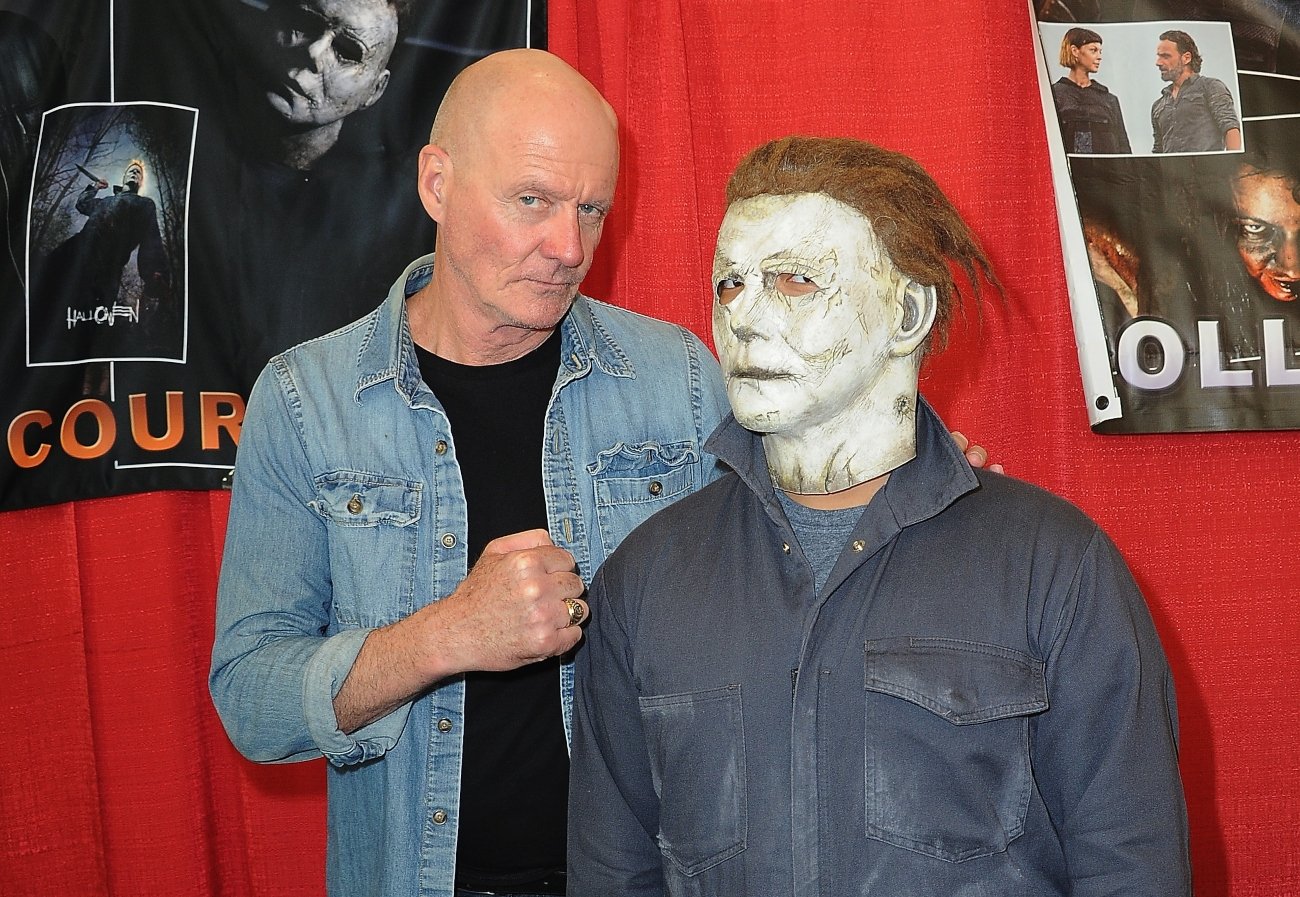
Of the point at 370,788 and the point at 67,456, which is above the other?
the point at 67,456

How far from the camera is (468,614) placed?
139cm

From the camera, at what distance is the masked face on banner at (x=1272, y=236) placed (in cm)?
224

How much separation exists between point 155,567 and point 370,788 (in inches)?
39.6

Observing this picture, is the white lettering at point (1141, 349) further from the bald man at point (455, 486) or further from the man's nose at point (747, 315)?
the man's nose at point (747, 315)

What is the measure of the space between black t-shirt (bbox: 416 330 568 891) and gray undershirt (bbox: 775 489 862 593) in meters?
0.43

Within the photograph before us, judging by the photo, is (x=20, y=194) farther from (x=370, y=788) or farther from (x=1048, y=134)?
(x=1048, y=134)

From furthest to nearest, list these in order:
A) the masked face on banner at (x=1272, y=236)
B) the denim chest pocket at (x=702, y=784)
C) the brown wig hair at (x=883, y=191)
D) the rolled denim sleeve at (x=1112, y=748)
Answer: the masked face on banner at (x=1272, y=236)
the brown wig hair at (x=883, y=191)
the denim chest pocket at (x=702, y=784)
the rolled denim sleeve at (x=1112, y=748)

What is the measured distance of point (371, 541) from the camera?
1605 mm

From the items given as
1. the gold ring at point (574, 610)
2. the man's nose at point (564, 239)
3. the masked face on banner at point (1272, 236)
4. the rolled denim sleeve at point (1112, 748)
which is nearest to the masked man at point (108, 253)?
the man's nose at point (564, 239)

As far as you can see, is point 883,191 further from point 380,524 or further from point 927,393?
point 927,393

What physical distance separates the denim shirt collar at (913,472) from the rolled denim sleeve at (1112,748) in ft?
0.49

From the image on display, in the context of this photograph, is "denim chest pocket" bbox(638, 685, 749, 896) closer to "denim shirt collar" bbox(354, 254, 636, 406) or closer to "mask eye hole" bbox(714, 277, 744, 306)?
"mask eye hole" bbox(714, 277, 744, 306)

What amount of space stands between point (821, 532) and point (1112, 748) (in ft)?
1.14

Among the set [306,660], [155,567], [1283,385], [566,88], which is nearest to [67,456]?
[155,567]
